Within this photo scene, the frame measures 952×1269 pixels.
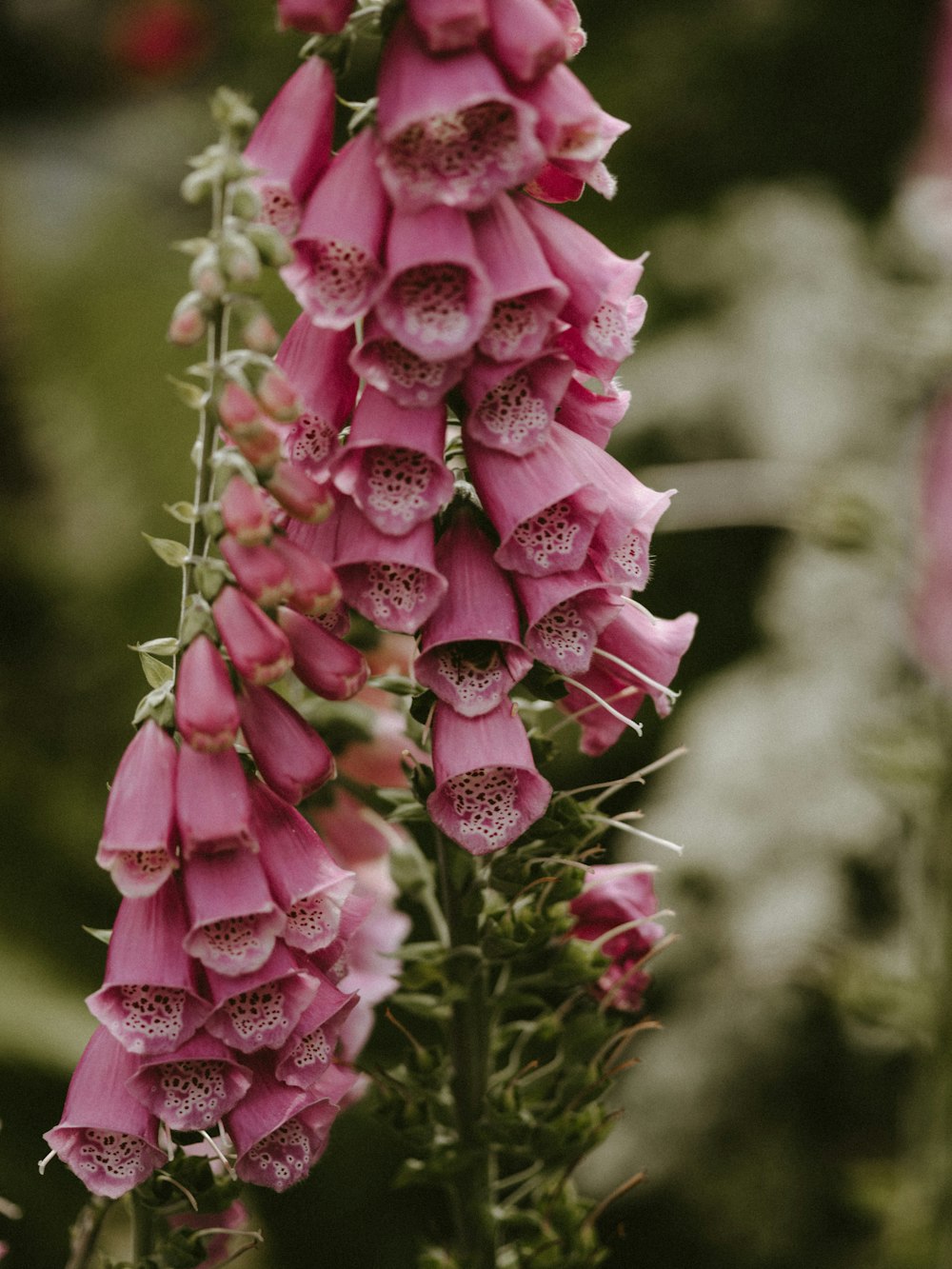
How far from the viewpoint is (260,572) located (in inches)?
30.3

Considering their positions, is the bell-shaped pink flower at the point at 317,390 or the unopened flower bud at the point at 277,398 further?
the bell-shaped pink flower at the point at 317,390

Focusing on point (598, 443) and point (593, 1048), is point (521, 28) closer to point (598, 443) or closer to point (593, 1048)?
point (598, 443)

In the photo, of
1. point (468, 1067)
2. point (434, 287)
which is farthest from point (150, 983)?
point (434, 287)

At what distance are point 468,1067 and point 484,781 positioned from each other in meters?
0.25

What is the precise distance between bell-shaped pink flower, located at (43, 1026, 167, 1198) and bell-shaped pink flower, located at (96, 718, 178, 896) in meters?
0.12

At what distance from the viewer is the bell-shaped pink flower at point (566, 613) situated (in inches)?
34.4

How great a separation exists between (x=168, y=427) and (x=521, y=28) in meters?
3.02

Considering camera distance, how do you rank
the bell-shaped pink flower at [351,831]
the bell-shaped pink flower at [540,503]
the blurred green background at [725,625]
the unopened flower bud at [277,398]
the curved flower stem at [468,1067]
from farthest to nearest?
1. the blurred green background at [725,625]
2. the bell-shaped pink flower at [351,831]
3. the curved flower stem at [468,1067]
4. the bell-shaped pink flower at [540,503]
5. the unopened flower bud at [277,398]

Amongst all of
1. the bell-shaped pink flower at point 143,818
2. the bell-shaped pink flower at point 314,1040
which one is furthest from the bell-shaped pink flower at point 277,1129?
the bell-shaped pink flower at point 143,818

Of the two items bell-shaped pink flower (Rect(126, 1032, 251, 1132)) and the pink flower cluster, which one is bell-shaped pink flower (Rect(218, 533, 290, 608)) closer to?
Result: the pink flower cluster

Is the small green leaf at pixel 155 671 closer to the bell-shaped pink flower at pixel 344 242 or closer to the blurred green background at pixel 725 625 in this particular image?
the bell-shaped pink flower at pixel 344 242

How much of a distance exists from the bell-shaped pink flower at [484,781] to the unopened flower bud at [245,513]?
177mm

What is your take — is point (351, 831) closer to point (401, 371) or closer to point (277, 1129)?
point (277, 1129)

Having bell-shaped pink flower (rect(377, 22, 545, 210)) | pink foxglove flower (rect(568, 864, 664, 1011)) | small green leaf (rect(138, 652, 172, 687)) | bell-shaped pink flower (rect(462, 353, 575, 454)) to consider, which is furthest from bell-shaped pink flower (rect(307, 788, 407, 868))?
bell-shaped pink flower (rect(377, 22, 545, 210))
